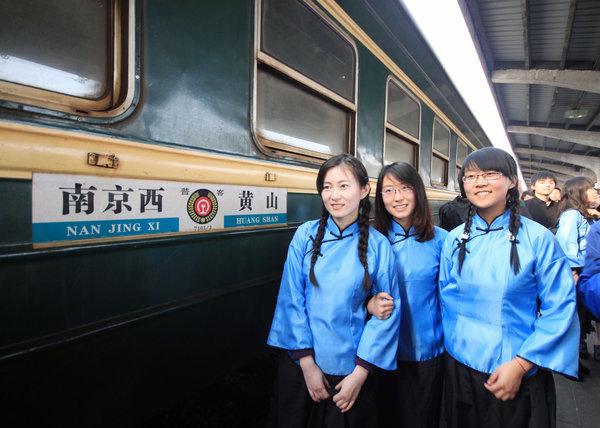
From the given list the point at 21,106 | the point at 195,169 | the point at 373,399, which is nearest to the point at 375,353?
the point at 373,399

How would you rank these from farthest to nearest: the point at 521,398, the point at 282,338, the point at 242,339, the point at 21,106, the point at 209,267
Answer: the point at 242,339 → the point at 209,267 → the point at 282,338 → the point at 521,398 → the point at 21,106

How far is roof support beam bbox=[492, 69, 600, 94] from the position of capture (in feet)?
20.6

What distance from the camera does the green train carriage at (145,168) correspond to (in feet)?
2.70

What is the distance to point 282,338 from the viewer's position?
1.14 meters

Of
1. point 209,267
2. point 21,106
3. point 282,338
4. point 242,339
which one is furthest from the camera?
point 242,339

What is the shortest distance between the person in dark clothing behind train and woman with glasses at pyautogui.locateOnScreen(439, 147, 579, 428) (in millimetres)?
2439

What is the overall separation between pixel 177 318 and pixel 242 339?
40 cm

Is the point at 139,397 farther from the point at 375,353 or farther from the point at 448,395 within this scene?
the point at 448,395

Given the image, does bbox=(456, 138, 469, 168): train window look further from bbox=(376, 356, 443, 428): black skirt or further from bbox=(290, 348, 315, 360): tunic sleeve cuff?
bbox=(290, 348, 315, 360): tunic sleeve cuff

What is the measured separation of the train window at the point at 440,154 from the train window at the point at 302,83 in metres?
2.07

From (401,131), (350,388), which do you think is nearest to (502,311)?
(350,388)

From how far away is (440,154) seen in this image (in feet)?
13.1

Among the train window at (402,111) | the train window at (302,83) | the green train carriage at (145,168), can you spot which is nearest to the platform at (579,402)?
the green train carriage at (145,168)

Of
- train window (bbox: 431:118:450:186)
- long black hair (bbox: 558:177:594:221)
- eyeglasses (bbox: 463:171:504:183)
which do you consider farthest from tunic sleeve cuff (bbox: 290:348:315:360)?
train window (bbox: 431:118:450:186)
